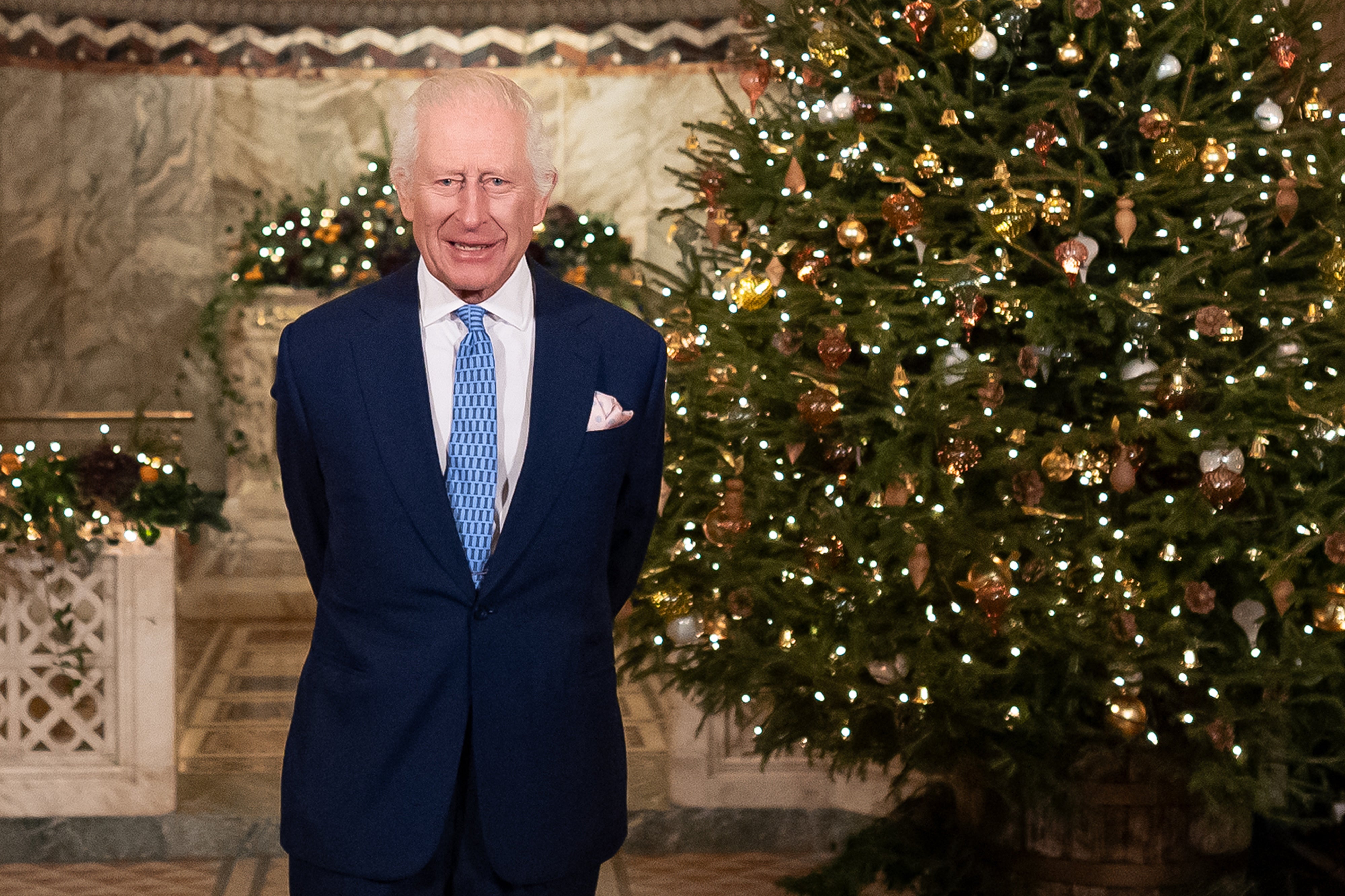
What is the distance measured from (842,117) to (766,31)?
491 millimetres

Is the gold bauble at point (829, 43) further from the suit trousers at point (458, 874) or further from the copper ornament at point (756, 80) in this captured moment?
the suit trousers at point (458, 874)

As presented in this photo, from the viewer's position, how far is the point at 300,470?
231 centimetres

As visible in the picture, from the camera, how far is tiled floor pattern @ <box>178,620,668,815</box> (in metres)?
4.94

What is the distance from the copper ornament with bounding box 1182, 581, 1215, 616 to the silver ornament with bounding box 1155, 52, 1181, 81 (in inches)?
45.1

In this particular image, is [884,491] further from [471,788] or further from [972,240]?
[471,788]

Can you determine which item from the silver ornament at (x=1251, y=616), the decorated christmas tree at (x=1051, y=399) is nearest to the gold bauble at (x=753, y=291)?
the decorated christmas tree at (x=1051, y=399)

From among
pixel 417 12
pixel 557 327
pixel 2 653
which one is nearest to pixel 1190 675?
pixel 557 327

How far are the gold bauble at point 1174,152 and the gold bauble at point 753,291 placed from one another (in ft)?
3.08

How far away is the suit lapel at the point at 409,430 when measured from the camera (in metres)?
2.07

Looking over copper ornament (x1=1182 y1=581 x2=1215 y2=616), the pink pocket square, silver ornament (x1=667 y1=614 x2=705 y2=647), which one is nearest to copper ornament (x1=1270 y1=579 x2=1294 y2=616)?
copper ornament (x1=1182 y1=581 x2=1215 y2=616)

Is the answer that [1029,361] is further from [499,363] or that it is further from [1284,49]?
[499,363]

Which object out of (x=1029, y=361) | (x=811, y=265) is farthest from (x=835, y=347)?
(x=1029, y=361)

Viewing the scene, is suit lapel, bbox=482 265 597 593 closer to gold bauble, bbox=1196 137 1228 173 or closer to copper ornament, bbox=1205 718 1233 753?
gold bauble, bbox=1196 137 1228 173

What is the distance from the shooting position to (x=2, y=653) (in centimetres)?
471
